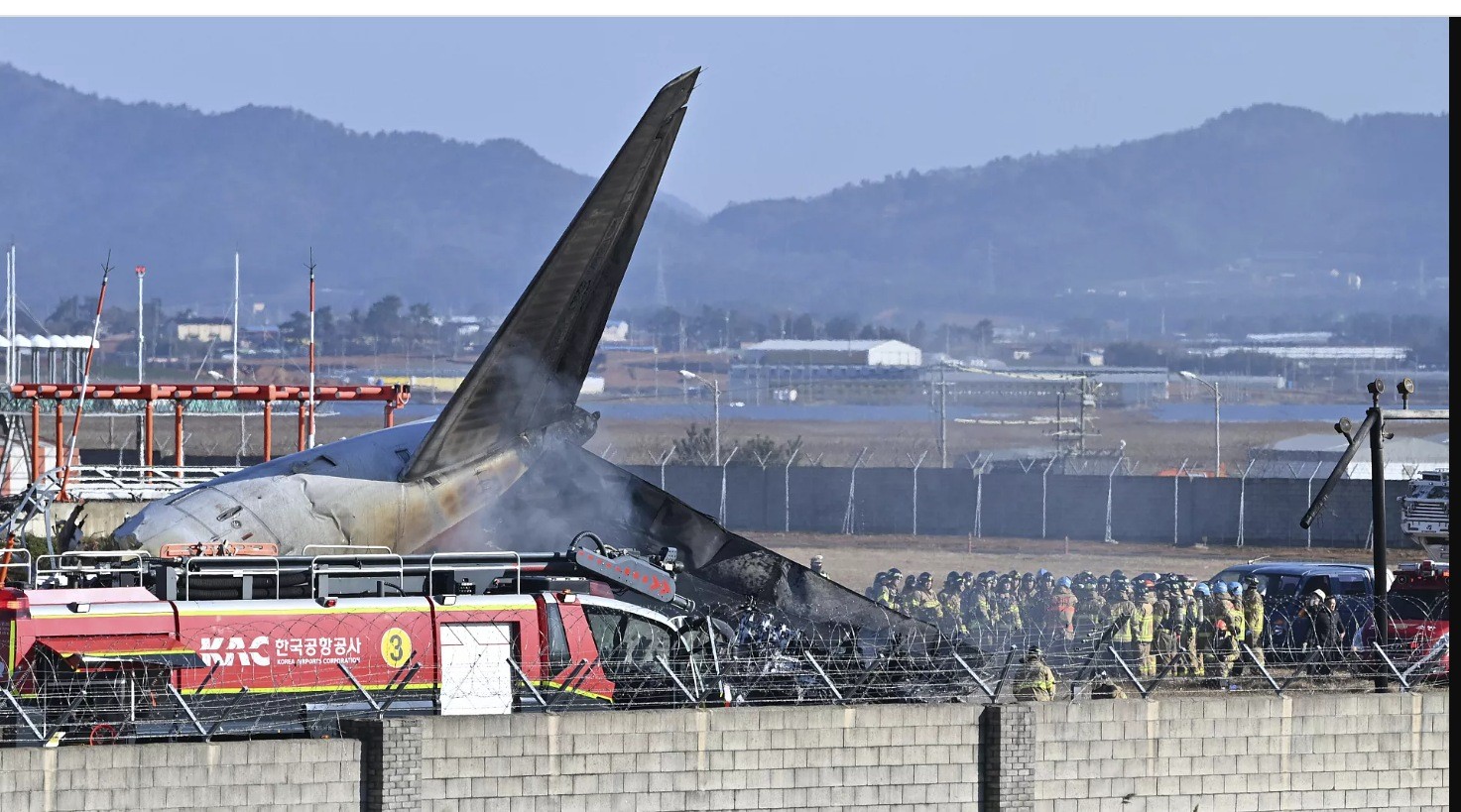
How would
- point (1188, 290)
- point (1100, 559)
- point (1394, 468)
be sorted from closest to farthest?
point (1100, 559), point (1394, 468), point (1188, 290)

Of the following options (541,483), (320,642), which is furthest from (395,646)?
(541,483)

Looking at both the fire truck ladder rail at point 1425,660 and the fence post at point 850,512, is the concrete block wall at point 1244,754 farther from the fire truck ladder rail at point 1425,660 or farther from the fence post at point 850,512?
the fence post at point 850,512

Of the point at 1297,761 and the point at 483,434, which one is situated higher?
the point at 483,434

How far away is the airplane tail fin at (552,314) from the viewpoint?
27047mm

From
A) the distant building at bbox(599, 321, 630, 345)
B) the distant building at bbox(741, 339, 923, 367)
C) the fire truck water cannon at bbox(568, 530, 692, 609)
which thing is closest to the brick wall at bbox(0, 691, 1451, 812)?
the fire truck water cannon at bbox(568, 530, 692, 609)

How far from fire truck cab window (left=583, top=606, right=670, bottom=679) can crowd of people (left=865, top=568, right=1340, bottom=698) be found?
3535 millimetres

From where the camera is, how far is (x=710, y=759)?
18.1m

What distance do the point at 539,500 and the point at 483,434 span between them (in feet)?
4.77

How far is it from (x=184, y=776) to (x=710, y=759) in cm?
481

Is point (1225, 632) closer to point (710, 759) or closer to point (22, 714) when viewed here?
point (710, 759)

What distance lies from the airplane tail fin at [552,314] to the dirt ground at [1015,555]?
16.2m

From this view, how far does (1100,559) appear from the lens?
47281 millimetres

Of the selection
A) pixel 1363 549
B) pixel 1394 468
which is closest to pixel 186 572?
pixel 1363 549

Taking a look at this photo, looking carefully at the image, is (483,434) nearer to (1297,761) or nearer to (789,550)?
(1297,761)
